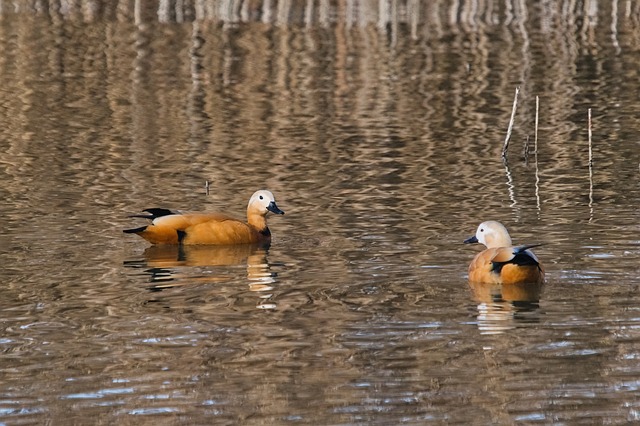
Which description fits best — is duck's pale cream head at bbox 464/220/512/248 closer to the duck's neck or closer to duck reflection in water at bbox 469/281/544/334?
duck reflection in water at bbox 469/281/544/334

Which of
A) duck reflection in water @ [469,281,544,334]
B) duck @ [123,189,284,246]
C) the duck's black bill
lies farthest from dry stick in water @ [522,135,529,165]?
duck reflection in water @ [469,281,544,334]

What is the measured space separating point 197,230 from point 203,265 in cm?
85

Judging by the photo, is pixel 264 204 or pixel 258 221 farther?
pixel 264 204

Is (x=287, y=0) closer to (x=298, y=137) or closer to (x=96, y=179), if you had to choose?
(x=298, y=137)

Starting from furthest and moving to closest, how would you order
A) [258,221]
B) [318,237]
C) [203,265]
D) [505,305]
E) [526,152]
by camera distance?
[526,152]
[258,221]
[318,237]
[203,265]
[505,305]

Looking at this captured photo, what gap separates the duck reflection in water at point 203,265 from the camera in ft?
33.8

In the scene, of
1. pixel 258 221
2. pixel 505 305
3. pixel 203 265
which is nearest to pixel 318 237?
pixel 258 221

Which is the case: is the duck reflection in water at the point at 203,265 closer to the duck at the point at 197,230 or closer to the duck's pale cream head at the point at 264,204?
the duck at the point at 197,230

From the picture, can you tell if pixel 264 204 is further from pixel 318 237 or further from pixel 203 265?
pixel 203 265

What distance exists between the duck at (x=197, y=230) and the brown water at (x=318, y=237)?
0.16 metres

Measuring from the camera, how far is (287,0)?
1539 inches

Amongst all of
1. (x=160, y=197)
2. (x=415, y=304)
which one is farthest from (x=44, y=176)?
(x=415, y=304)

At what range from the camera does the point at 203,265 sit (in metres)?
11.2

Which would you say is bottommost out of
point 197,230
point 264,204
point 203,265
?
point 203,265
